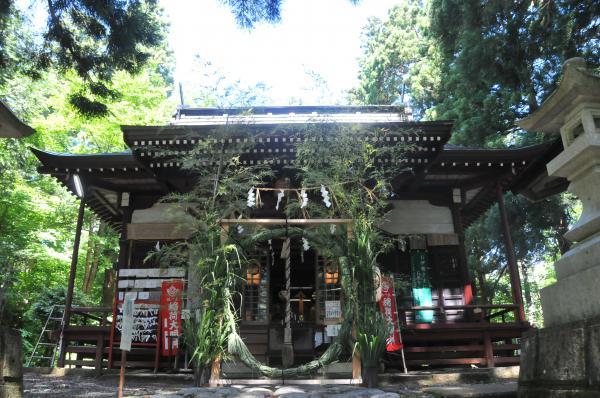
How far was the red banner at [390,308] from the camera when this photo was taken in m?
8.42

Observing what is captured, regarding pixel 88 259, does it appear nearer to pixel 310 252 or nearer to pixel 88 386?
pixel 310 252

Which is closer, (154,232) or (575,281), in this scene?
(575,281)

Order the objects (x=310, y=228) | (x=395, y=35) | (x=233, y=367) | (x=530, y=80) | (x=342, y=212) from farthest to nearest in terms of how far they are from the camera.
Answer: (x=395, y=35), (x=530, y=80), (x=233, y=367), (x=310, y=228), (x=342, y=212)

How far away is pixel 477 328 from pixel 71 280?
8701mm

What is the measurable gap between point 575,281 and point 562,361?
0.69 meters

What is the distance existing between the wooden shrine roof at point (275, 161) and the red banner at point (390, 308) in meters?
2.44

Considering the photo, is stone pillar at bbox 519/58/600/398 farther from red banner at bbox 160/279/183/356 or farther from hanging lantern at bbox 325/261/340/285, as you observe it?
red banner at bbox 160/279/183/356

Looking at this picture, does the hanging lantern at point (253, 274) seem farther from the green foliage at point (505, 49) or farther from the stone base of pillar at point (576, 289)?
the green foliage at point (505, 49)

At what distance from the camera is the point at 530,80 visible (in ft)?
37.8

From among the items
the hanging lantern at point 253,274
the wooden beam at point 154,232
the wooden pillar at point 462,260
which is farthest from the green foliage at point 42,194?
the wooden pillar at point 462,260

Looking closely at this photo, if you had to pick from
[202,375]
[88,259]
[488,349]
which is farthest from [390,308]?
[88,259]

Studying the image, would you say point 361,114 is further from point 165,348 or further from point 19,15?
point 19,15

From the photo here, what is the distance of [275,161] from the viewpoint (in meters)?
9.54

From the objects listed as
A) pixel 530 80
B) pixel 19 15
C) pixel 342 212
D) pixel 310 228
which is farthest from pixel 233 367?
pixel 530 80
